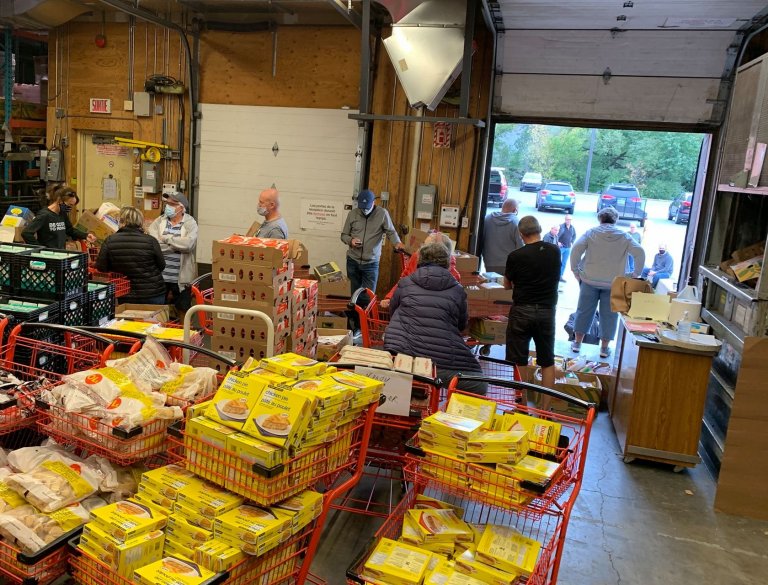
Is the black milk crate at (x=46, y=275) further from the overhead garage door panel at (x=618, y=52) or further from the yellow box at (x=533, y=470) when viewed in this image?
the overhead garage door panel at (x=618, y=52)

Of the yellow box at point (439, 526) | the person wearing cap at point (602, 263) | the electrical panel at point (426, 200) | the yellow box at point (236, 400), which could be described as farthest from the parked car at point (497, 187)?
the yellow box at point (236, 400)

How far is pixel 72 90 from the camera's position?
9664 millimetres

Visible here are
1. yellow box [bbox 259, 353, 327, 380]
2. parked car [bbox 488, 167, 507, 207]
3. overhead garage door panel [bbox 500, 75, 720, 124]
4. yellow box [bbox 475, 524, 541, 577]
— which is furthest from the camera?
parked car [bbox 488, 167, 507, 207]

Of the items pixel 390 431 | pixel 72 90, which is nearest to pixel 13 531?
pixel 390 431

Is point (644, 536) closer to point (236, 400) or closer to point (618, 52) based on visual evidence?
point (236, 400)

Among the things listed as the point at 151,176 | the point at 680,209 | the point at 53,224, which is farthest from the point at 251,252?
the point at 680,209

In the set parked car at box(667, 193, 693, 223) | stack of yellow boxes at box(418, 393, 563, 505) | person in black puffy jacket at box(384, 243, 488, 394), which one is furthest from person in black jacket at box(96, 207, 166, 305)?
parked car at box(667, 193, 693, 223)

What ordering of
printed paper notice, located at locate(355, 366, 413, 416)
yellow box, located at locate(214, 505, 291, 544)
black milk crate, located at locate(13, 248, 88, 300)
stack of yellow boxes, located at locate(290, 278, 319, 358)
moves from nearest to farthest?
yellow box, located at locate(214, 505, 291, 544) → printed paper notice, located at locate(355, 366, 413, 416) → black milk crate, located at locate(13, 248, 88, 300) → stack of yellow boxes, located at locate(290, 278, 319, 358)

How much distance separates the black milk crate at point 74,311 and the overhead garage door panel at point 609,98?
5.47 m

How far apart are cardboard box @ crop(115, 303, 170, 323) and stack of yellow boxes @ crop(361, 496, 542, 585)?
329 cm

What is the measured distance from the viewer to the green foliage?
26.7ft

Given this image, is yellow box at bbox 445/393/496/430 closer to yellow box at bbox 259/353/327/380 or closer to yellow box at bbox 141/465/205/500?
yellow box at bbox 259/353/327/380

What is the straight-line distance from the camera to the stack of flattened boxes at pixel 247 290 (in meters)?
4.16

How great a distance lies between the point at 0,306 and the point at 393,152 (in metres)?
5.34
